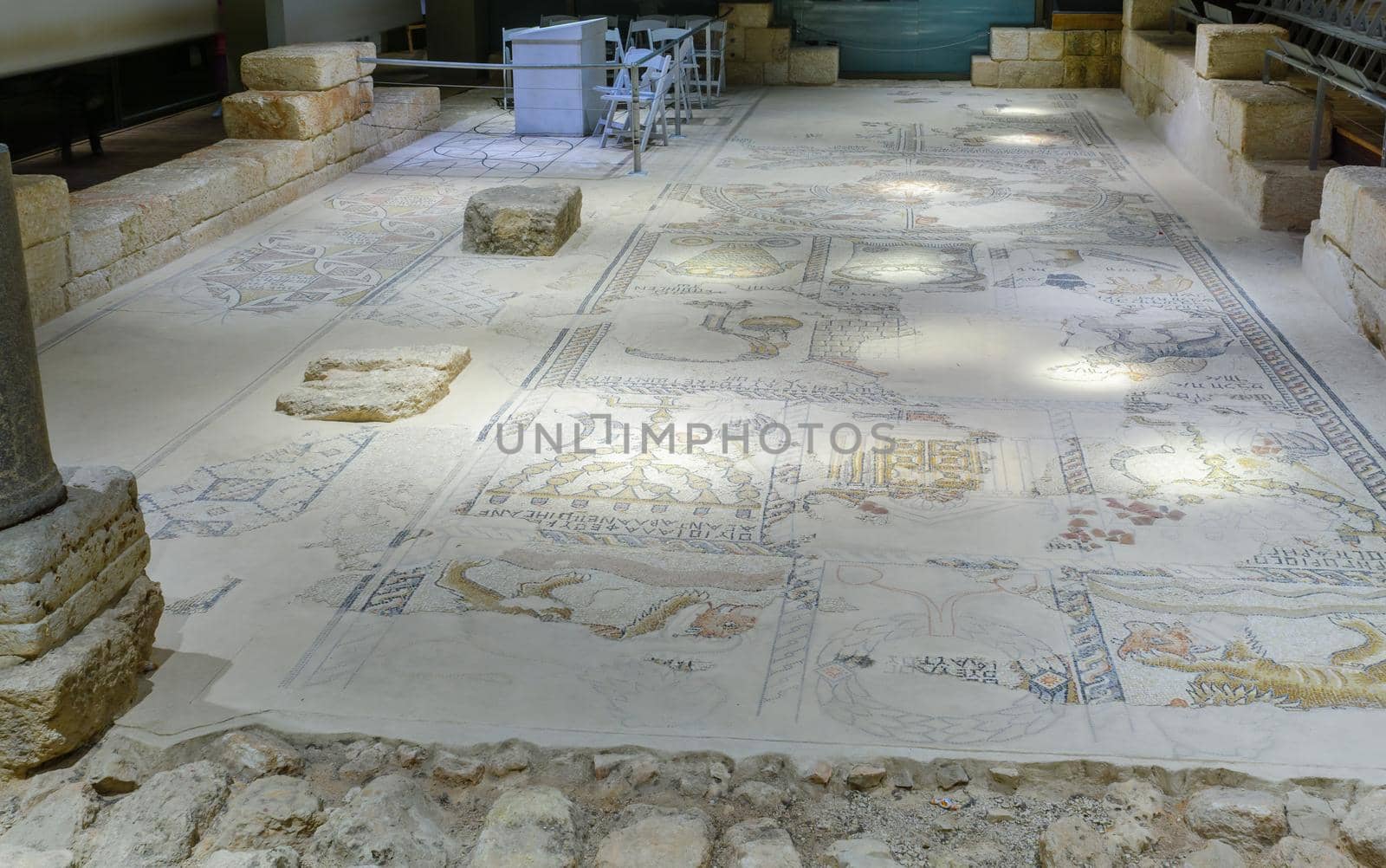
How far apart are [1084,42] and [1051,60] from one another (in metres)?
0.38

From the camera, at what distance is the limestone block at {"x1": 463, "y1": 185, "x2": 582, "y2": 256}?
7.29 meters

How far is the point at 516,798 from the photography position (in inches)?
109

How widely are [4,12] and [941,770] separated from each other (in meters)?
8.24

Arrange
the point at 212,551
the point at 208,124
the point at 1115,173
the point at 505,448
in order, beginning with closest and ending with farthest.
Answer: the point at 212,551, the point at 505,448, the point at 1115,173, the point at 208,124

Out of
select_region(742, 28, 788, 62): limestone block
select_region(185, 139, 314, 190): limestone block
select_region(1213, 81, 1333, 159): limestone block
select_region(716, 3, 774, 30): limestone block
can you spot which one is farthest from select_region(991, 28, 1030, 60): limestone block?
select_region(185, 139, 314, 190): limestone block

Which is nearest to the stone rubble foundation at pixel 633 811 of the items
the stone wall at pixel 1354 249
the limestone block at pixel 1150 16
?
the stone wall at pixel 1354 249

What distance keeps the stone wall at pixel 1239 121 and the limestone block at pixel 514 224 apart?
4.15 meters

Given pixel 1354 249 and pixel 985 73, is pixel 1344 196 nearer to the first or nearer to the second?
Answer: pixel 1354 249

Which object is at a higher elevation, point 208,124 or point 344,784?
point 208,124

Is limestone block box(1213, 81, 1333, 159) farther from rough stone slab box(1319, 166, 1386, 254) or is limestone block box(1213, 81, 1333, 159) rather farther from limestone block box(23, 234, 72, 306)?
limestone block box(23, 234, 72, 306)

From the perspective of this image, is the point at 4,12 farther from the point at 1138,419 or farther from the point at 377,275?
the point at 1138,419

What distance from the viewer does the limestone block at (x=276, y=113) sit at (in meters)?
8.77

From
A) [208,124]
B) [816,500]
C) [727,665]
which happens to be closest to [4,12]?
[208,124]

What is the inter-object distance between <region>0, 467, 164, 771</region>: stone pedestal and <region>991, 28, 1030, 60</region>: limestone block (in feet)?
42.9
